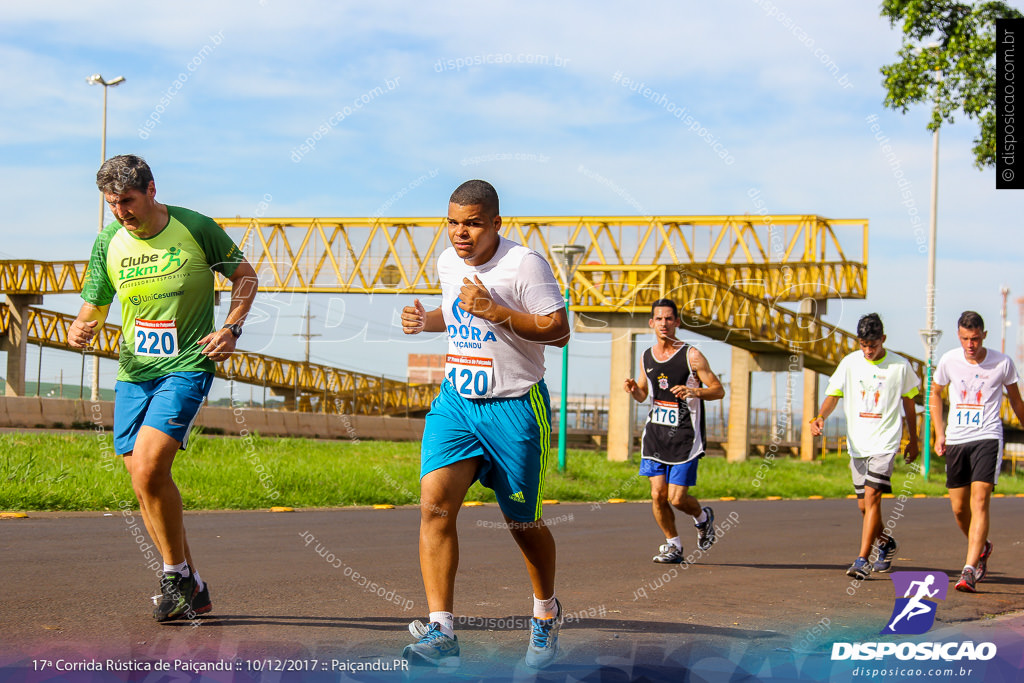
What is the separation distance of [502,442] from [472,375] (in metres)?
0.33

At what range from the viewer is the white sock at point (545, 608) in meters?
5.29

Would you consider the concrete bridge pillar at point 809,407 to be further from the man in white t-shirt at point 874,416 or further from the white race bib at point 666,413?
the white race bib at point 666,413

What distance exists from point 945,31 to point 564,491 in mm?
7935

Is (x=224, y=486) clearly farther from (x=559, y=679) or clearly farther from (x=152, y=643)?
(x=559, y=679)

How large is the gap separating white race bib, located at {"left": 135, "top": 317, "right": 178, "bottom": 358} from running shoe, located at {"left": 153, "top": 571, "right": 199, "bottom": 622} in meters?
1.10

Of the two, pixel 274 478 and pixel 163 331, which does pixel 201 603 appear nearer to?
pixel 163 331

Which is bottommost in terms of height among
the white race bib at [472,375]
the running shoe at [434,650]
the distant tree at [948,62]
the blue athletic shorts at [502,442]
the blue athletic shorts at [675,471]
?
the running shoe at [434,650]

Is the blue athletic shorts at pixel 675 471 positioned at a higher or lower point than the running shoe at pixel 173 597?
higher

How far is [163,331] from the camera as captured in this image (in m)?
5.86

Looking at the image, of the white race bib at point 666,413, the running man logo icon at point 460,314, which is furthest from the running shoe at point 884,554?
the running man logo icon at point 460,314

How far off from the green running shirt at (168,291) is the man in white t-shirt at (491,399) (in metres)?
1.40

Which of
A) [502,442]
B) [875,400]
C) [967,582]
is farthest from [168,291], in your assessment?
[967,582]

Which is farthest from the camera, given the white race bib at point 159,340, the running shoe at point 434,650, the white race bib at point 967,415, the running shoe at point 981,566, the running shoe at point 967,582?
the white race bib at point 967,415

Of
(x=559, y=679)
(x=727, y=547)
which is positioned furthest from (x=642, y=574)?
(x=559, y=679)
